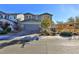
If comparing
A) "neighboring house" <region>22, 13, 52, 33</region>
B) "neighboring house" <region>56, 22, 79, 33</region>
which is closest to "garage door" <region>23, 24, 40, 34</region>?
"neighboring house" <region>22, 13, 52, 33</region>

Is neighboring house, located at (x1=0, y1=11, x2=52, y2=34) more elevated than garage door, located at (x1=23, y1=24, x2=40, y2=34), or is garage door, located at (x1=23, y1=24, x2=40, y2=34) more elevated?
neighboring house, located at (x1=0, y1=11, x2=52, y2=34)

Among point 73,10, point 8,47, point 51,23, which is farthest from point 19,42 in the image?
point 73,10

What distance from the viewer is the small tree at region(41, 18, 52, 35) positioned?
4680 mm

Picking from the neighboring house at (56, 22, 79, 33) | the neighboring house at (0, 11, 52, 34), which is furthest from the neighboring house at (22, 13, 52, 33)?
the neighboring house at (56, 22, 79, 33)

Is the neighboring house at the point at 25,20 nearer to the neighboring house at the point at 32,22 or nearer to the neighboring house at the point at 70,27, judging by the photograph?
the neighboring house at the point at 32,22

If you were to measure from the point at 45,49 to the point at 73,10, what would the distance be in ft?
2.00

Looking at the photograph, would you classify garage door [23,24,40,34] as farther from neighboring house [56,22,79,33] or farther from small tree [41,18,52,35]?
neighboring house [56,22,79,33]

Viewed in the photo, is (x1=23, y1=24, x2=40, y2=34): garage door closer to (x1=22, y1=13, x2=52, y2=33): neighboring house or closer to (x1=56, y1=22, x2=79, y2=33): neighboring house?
(x1=22, y1=13, x2=52, y2=33): neighboring house

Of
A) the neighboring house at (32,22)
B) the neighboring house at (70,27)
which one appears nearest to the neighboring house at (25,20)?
the neighboring house at (32,22)

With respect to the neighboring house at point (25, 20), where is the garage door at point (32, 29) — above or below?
below

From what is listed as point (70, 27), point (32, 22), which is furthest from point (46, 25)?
point (70, 27)

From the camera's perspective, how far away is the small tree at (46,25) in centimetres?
468
